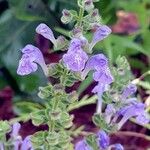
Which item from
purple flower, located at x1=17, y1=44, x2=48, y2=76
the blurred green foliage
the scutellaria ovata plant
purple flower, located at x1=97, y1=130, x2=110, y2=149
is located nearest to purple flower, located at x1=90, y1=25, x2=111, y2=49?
the scutellaria ovata plant

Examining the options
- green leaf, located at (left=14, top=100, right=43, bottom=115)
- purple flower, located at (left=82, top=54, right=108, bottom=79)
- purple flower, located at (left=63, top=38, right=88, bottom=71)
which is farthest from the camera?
green leaf, located at (left=14, top=100, right=43, bottom=115)

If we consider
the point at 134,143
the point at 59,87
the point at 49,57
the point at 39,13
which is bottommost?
the point at 134,143

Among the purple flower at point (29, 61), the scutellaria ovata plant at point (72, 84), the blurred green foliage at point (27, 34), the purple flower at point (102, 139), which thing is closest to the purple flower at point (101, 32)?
the scutellaria ovata plant at point (72, 84)

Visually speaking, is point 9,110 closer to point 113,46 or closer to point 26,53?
point 113,46

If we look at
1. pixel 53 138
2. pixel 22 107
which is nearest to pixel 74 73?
pixel 53 138

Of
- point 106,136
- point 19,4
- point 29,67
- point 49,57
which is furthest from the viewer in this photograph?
point 49,57

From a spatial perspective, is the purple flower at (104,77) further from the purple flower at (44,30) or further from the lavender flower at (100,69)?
the purple flower at (44,30)

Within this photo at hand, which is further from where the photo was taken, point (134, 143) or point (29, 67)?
point (134, 143)

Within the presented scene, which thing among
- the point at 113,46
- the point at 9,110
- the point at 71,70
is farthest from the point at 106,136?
the point at 9,110

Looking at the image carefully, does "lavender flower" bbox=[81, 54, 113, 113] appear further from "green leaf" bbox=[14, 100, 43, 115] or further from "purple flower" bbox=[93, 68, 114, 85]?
"green leaf" bbox=[14, 100, 43, 115]
